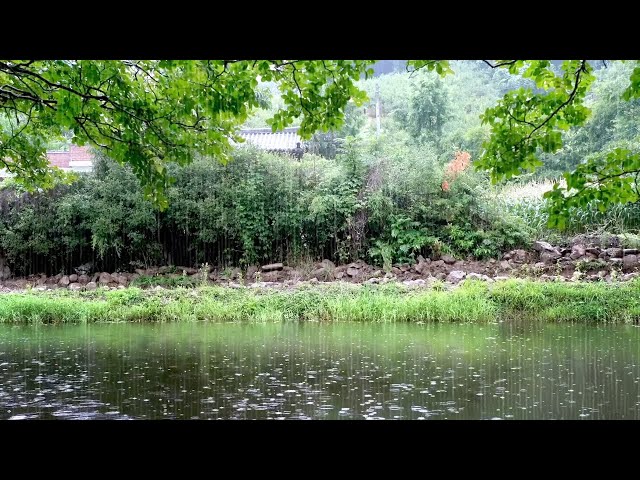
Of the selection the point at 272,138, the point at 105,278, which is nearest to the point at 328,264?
the point at 105,278

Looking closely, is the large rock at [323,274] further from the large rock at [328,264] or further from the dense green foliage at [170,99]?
the dense green foliage at [170,99]

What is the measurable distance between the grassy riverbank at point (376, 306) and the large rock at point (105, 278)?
2.38m

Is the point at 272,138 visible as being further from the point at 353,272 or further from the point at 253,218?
the point at 353,272

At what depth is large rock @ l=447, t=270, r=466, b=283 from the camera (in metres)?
13.7

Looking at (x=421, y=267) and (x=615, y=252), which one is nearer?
(x=615, y=252)

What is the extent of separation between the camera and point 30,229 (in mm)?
15539

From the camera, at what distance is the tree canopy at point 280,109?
498 centimetres

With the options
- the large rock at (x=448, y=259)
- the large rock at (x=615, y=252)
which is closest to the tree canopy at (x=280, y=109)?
the large rock at (x=615, y=252)

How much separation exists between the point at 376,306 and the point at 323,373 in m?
4.71

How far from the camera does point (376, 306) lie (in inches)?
457

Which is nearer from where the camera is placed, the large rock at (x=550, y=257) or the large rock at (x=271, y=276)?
the large rock at (x=550, y=257)
